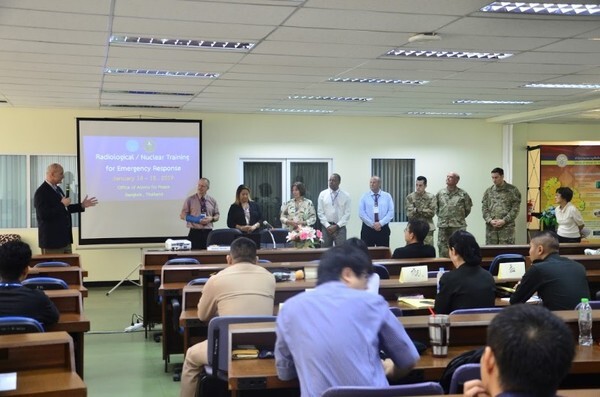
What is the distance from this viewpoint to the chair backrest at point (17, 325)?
3.54m

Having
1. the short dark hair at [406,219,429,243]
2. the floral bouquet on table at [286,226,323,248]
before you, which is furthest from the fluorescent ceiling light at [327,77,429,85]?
the short dark hair at [406,219,429,243]

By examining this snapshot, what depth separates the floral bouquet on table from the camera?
7996mm

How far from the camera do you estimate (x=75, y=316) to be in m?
4.68

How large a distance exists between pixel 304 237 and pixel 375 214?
3052 mm

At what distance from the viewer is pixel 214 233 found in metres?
8.56

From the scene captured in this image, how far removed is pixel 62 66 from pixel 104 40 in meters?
1.45

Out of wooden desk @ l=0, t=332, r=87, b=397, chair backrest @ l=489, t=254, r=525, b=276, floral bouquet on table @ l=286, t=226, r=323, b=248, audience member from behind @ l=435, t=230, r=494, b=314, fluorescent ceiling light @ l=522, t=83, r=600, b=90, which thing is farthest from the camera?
fluorescent ceiling light @ l=522, t=83, r=600, b=90

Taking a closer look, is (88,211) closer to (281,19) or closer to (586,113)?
(281,19)

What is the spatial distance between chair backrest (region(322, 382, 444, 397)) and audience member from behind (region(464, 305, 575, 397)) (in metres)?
0.62

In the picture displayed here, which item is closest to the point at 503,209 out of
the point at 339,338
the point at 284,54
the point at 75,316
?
the point at 284,54

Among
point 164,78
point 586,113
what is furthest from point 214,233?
point 586,113

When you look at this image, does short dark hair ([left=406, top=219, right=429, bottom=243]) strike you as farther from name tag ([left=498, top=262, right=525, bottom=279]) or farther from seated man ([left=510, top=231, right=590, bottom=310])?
seated man ([left=510, top=231, right=590, bottom=310])

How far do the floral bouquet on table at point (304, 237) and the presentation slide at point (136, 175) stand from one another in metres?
3.48

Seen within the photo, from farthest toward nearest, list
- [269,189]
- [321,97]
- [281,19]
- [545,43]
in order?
[269,189] → [321,97] → [545,43] → [281,19]
